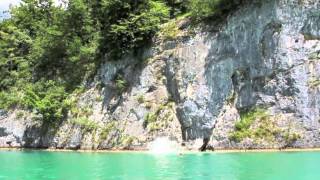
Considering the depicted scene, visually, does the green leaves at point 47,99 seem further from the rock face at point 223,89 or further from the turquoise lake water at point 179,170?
the turquoise lake water at point 179,170

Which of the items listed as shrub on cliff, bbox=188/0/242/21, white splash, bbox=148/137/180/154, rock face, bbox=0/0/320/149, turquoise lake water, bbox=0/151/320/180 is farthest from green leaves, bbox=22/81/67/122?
turquoise lake water, bbox=0/151/320/180

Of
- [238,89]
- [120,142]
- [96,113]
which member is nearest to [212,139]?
[238,89]

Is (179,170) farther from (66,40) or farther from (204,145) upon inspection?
(66,40)

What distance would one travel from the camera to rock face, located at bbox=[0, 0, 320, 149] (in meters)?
34.7

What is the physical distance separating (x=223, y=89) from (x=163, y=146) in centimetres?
610

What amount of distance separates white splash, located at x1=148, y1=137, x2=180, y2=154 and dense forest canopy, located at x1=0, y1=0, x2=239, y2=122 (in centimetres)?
919

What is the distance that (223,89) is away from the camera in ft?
123

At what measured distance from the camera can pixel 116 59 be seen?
44625 mm

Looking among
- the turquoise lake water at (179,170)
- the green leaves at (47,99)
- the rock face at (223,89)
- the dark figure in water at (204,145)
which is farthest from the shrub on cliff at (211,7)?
the turquoise lake water at (179,170)

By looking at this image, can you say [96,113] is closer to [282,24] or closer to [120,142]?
[120,142]

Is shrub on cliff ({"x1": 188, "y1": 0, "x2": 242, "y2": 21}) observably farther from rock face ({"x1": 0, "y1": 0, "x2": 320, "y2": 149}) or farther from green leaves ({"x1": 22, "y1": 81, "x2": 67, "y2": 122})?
green leaves ({"x1": 22, "y1": 81, "x2": 67, "y2": 122})

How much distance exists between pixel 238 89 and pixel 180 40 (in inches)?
258

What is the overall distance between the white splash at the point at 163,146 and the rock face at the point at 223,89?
40cm

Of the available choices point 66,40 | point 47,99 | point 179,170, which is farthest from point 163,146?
point 66,40
